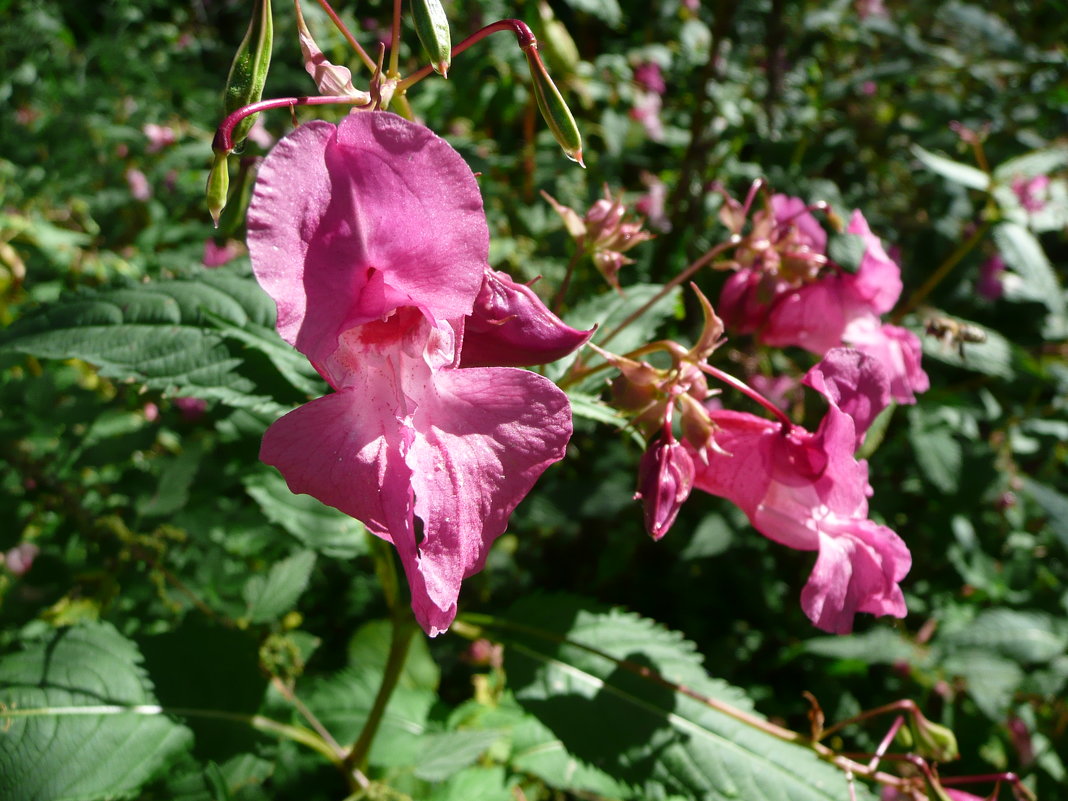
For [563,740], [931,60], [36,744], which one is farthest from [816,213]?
[36,744]

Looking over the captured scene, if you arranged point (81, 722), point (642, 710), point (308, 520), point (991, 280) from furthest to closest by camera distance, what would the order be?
point (991, 280) → point (308, 520) → point (642, 710) → point (81, 722)

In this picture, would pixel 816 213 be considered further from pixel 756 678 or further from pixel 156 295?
pixel 156 295

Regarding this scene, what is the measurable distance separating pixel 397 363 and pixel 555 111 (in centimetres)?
27

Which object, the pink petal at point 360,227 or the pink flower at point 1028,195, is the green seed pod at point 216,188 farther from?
the pink flower at point 1028,195

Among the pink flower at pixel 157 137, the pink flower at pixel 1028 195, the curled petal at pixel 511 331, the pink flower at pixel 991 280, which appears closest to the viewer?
the curled petal at pixel 511 331

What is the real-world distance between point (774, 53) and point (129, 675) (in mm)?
2013

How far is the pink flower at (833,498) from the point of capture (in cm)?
85

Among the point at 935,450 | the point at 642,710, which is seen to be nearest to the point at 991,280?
the point at 935,450

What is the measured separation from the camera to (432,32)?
0.66 meters

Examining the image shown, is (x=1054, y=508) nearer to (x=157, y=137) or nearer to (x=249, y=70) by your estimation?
(x=249, y=70)

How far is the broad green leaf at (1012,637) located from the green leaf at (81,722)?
155 centimetres

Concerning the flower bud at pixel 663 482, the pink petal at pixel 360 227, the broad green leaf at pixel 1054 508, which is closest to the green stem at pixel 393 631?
the flower bud at pixel 663 482

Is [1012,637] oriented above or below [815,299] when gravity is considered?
below

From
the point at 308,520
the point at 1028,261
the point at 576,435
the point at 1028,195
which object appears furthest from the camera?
the point at 1028,195
